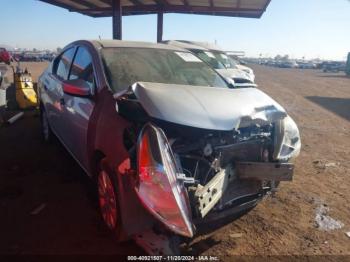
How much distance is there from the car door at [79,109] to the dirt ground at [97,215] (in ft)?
1.79

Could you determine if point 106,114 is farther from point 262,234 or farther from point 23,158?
point 23,158

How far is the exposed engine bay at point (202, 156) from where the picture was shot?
2.36m

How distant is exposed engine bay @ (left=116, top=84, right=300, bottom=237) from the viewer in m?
2.36

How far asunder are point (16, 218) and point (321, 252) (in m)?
3.02

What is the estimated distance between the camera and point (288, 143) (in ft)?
11.5

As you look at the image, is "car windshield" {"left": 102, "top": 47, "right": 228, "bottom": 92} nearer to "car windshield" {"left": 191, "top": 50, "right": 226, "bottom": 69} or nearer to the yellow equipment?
the yellow equipment

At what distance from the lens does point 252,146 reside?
3.12m

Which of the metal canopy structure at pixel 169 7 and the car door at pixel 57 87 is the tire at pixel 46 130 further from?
the metal canopy structure at pixel 169 7

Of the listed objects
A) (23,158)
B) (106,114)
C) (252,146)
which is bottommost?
(23,158)

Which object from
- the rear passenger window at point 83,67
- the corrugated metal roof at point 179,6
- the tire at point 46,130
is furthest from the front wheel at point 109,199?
the corrugated metal roof at point 179,6

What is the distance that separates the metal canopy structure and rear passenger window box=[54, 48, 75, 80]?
279 inches

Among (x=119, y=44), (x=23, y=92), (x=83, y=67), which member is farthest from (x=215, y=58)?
(x=83, y=67)

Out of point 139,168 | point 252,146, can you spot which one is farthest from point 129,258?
point 252,146

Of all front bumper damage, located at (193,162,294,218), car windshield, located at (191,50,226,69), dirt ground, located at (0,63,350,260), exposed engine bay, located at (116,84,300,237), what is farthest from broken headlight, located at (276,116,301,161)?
car windshield, located at (191,50,226,69)
